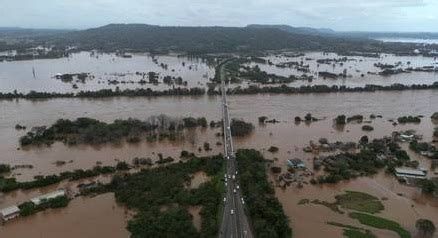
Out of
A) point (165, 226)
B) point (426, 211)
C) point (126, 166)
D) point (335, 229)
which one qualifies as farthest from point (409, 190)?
point (126, 166)

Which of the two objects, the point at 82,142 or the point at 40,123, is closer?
the point at 82,142

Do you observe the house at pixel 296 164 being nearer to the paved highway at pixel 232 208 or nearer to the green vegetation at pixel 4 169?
the paved highway at pixel 232 208

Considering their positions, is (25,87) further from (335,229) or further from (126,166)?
(335,229)

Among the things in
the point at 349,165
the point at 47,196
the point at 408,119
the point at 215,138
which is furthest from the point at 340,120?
the point at 47,196

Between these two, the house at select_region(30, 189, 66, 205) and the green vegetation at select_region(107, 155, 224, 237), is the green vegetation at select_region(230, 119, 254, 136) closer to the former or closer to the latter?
the green vegetation at select_region(107, 155, 224, 237)

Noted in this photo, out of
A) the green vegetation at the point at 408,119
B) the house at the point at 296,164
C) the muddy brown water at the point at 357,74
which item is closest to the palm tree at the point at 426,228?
the house at the point at 296,164

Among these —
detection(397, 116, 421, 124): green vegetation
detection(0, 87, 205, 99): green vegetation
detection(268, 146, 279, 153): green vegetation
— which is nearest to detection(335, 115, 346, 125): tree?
detection(397, 116, 421, 124): green vegetation
